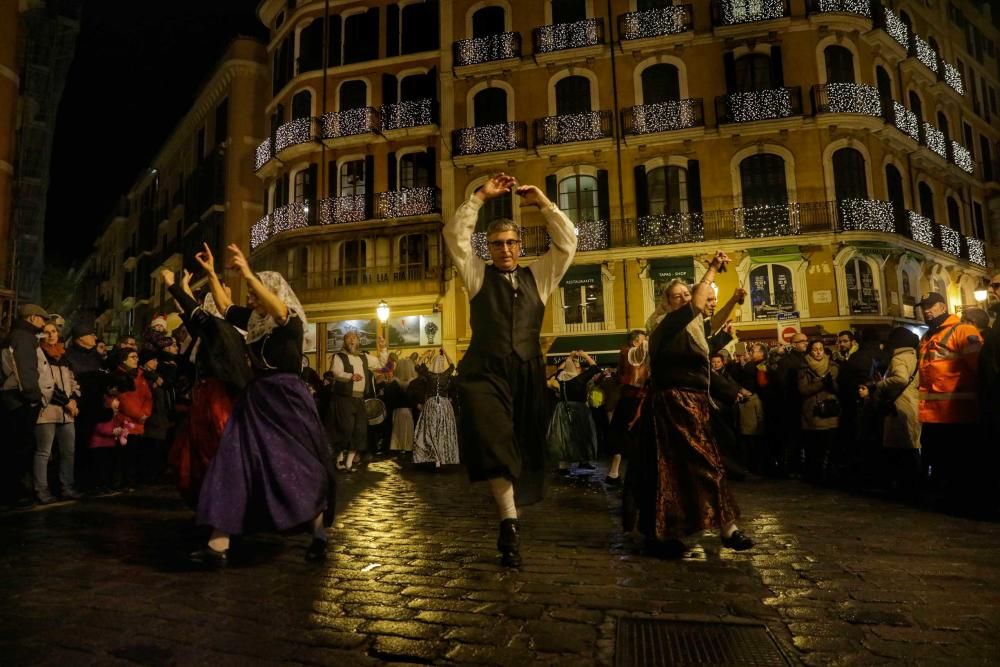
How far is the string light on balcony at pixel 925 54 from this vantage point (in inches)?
1018

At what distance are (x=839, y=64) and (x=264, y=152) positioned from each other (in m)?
23.0

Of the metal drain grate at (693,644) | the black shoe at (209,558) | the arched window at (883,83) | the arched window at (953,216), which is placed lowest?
the metal drain grate at (693,644)

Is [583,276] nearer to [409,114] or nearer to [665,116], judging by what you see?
[665,116]

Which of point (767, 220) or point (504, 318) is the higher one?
point (767, 220)

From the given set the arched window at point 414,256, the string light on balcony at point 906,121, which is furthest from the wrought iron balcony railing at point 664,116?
the arched window at point 414,256

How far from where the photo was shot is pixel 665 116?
2323cm

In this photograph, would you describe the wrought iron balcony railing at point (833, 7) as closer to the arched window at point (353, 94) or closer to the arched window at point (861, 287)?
the arched window at point (861, 287)

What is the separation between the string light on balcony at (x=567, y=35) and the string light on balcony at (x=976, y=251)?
1716cm

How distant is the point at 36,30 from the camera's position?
25781 mm

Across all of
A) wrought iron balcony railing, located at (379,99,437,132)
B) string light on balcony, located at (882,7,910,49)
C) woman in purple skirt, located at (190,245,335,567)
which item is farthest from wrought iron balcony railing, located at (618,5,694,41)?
woman in purple skirt, located at (190,245,335,567)

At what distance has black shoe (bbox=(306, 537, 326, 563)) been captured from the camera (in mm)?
4051

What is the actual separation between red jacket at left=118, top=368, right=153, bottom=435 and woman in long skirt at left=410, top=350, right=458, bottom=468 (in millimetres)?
3749

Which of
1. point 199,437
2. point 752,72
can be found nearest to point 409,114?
point 752,72

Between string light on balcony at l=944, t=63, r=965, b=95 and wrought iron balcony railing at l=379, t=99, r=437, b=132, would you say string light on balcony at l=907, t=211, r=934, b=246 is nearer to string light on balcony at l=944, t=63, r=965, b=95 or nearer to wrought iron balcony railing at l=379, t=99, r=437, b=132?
string light on balcony at l=944, t=63, r=965, b=95
